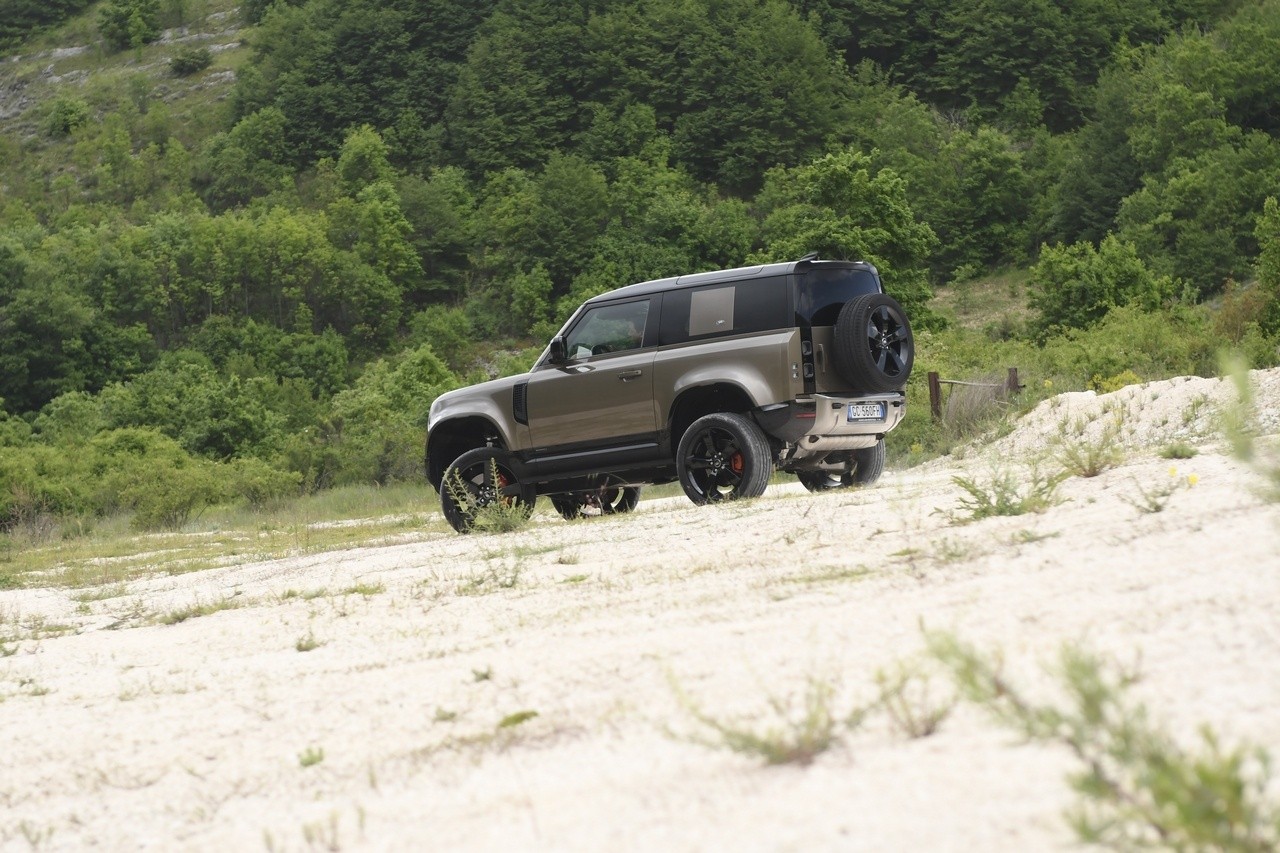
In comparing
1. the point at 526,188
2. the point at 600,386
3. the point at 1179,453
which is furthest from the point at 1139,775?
the point at 526,188

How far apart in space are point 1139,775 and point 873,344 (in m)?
9.59

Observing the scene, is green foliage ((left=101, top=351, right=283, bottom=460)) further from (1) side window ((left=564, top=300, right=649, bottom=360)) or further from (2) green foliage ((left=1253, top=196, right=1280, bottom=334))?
(1) side window ((left=564, top=300, right=649, bottom=360))

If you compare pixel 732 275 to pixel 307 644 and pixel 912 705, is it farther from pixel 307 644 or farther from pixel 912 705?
pixel 912 705

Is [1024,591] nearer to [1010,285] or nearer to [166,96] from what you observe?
[1010,285]

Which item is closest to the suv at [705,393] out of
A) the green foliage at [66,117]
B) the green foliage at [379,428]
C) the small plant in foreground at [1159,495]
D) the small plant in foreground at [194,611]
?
the small plant in foreground at [194,611]

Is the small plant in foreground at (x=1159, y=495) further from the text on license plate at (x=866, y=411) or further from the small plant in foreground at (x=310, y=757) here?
the text on license plate at (x=866, y=411)

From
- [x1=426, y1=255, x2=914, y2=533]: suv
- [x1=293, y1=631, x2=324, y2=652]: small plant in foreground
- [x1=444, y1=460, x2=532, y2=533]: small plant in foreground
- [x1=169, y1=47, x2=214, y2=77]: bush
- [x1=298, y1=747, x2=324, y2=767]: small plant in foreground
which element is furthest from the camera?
[x1=169, y1=47, x2=214, y2=77]: bush

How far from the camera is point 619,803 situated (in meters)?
3.86

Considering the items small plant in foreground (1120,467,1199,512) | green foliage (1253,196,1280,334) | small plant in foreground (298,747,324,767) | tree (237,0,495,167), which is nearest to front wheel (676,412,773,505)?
small plant in foreground (1120,467,1199,512)

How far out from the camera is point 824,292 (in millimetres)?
12562

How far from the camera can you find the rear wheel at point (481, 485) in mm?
13672

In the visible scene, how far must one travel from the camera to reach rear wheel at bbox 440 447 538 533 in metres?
13.7

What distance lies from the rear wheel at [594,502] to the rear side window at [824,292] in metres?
2.83

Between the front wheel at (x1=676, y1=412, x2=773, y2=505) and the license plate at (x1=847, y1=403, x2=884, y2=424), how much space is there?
787 millimetres
